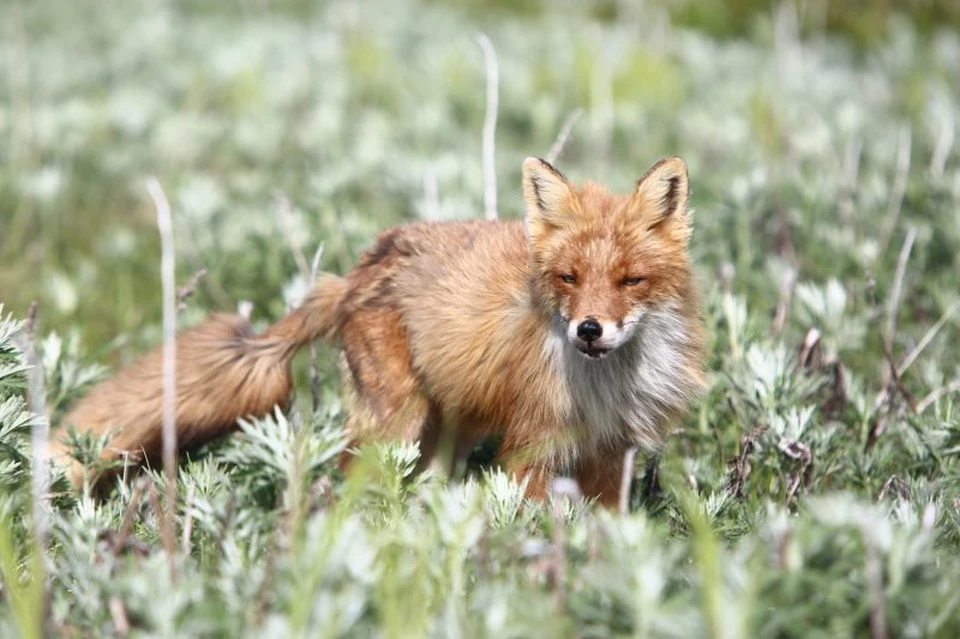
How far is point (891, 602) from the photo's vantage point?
3086 millimetres

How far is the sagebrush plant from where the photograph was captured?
3107mm

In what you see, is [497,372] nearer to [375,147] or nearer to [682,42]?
[375,147]

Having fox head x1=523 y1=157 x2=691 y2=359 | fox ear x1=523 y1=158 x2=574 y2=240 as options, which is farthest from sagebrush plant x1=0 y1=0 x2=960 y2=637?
fox ear x1=523 y1=158 x2=574 y2=240

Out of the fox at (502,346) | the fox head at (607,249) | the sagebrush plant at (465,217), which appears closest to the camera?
the sagebrush plant at (465,217)

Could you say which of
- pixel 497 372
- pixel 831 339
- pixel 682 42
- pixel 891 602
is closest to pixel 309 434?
pixel 497 372

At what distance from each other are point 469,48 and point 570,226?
9304 mm

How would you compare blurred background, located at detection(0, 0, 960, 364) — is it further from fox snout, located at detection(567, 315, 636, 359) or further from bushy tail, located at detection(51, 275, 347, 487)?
fox snout, located at detection(567, 315, 636, 359)

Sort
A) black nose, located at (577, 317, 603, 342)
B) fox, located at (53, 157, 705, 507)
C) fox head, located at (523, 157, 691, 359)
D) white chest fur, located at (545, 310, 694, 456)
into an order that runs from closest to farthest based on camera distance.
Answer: black nose, located at (577, 317, 603, 342)
fox head, located at (523, 157, 691, 359)
fox, located at (53, 157, 705, 507)
white chest fur, located at (545, 310, 694, 456)

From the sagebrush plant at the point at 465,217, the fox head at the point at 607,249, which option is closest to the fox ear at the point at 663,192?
the fox head at the point at 607,249

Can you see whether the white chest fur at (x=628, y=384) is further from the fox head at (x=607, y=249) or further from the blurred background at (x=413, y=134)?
the blurred background at (x=413, y=134)

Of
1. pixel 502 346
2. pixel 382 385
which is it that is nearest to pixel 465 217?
pixel 382 385

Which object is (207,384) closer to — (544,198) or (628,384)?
(544,198)

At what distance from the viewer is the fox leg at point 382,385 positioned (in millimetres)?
4902

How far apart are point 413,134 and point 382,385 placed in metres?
5.78
